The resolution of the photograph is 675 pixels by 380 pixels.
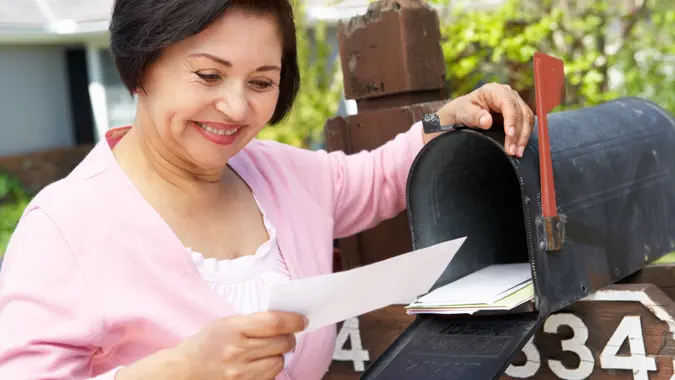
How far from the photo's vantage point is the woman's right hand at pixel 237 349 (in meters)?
1.33

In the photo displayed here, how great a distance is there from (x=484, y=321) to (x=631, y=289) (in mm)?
355

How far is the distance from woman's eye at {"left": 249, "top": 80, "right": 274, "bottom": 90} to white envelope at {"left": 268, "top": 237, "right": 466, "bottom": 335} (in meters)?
0.53

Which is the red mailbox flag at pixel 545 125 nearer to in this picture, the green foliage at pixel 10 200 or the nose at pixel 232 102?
the nose at pixel 232 102

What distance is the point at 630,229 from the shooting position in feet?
6.59

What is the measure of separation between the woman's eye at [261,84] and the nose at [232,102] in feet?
0.19

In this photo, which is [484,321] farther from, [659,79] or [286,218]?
[659,79]

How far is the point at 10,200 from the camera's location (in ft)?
33.8

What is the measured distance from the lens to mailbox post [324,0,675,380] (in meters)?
1.71

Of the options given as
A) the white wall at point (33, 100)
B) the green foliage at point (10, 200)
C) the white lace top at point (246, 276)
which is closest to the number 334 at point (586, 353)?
the white lace top at point (246, 276)

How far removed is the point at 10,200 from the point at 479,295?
A: 966 cm

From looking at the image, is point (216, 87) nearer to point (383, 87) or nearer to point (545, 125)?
point (545, 125)

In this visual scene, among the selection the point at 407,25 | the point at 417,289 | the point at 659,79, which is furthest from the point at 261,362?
the point at 659,79

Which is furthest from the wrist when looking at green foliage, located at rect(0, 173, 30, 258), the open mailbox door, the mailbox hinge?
green foliage, located at rect(0, 173, 30, 258)

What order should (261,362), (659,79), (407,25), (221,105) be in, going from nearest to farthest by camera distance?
(261,362) → (221,105) → (407,25) → (659,79)
